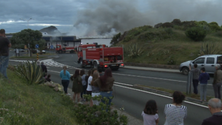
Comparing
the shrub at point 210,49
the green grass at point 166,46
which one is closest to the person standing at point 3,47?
the green grass at point 166,46

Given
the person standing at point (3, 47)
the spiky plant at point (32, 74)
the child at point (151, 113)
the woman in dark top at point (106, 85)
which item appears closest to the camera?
the child at point (151, 113)

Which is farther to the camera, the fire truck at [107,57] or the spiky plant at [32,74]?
the fire truck at [107,57]

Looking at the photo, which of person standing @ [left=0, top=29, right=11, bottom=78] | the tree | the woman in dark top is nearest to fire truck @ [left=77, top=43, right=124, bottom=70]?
person standing @ [left=0, top=29, right=11, bottom=78]

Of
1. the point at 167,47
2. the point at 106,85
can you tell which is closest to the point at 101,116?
the point at 106,85

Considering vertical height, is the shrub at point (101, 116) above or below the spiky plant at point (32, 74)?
below

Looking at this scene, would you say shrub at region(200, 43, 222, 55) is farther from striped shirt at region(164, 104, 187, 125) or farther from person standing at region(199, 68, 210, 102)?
striped shirt at region(164, 104, 187, 125)

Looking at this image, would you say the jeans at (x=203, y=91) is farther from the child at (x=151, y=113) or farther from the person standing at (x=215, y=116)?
the person standing at (x=215, y=116)

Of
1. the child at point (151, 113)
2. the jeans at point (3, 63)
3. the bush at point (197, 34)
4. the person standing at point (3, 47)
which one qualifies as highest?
the bush at point (197, 34)

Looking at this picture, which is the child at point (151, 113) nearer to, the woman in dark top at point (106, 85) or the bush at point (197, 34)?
the woman in dark top at point (106, 85)

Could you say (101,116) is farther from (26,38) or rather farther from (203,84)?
(26,38)

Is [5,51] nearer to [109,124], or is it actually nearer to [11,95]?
[11,95]

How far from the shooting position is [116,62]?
22.7m

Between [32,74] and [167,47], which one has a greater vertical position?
[167,47]

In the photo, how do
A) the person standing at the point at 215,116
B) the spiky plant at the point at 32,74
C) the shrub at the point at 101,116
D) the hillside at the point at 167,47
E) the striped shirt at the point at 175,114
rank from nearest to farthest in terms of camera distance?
the person standing at the point at 215,116
the striped shirt at the point at 175,114
the shrub at the point at 101,116
the spiky plant at the point at 32,74
the hillside at the point at 167,47
